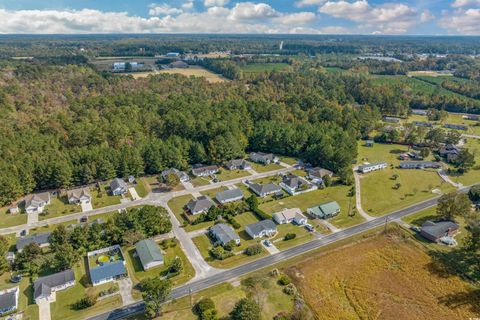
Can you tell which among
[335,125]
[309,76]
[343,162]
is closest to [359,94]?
[309,76]

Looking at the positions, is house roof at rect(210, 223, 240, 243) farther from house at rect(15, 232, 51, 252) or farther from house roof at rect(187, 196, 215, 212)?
house at rect(15, 232, 51, 252)

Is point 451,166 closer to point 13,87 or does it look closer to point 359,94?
point 359,94

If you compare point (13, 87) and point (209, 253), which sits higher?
point (13, 87)

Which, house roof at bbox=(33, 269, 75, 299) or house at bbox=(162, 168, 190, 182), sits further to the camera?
house at bbox=(162, 168, 190, 182)

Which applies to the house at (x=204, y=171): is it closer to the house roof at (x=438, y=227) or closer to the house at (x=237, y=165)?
the house at (x=237, y=165)

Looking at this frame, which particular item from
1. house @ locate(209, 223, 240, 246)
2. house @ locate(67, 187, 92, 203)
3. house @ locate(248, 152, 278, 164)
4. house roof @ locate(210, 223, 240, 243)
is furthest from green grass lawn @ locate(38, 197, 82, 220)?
house @ locate(248, 152, 278, 164)

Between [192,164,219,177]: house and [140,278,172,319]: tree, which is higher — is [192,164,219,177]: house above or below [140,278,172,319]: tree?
below

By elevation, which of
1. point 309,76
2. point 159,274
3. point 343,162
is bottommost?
point 159,274
